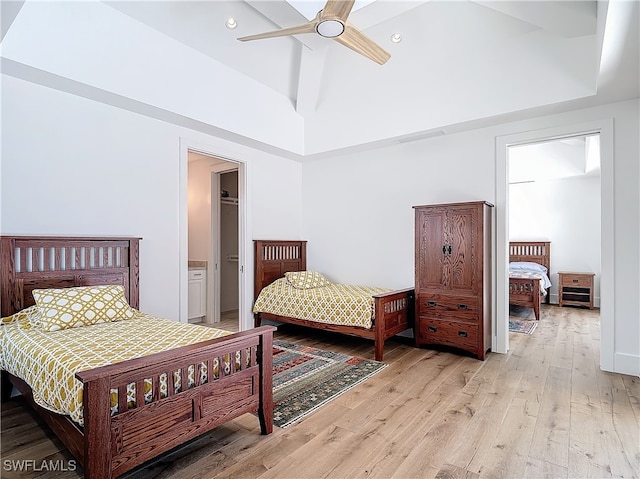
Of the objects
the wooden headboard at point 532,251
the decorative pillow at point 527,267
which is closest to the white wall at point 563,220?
the wooden headboard at point 532,251

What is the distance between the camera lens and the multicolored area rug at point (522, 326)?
4.87 metres

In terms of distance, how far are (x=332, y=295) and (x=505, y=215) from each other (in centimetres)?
204

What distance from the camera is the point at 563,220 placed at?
7125 millimetres

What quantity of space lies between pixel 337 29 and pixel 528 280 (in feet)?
15.8

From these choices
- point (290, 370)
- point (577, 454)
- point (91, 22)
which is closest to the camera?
point (577, 454)

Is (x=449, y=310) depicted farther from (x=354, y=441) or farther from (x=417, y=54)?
(x=417, y=54)

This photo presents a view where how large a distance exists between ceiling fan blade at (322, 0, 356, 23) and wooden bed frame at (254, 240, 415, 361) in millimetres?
2453

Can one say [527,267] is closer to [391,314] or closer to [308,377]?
[391,314]

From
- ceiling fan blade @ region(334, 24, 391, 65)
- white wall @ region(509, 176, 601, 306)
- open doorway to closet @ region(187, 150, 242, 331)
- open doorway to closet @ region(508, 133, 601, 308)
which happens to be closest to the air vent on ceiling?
ceiling fan blade @ region(334, 24, 391, 65)

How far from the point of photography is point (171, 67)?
3.55 m

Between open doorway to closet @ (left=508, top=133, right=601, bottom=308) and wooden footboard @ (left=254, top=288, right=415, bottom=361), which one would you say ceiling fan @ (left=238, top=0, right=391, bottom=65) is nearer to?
wooden footboard @ (left=254, top=288, right=415, bottom=361)

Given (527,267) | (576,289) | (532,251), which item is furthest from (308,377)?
(532,251)

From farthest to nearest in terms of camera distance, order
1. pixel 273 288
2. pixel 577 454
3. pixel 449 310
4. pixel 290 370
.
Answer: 1. pixel 273 288
2. pixel 449 310
3. pixel 290 370
4. pixel 577 454

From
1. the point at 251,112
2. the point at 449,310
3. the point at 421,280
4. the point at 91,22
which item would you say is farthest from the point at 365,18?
the point at 449,310
